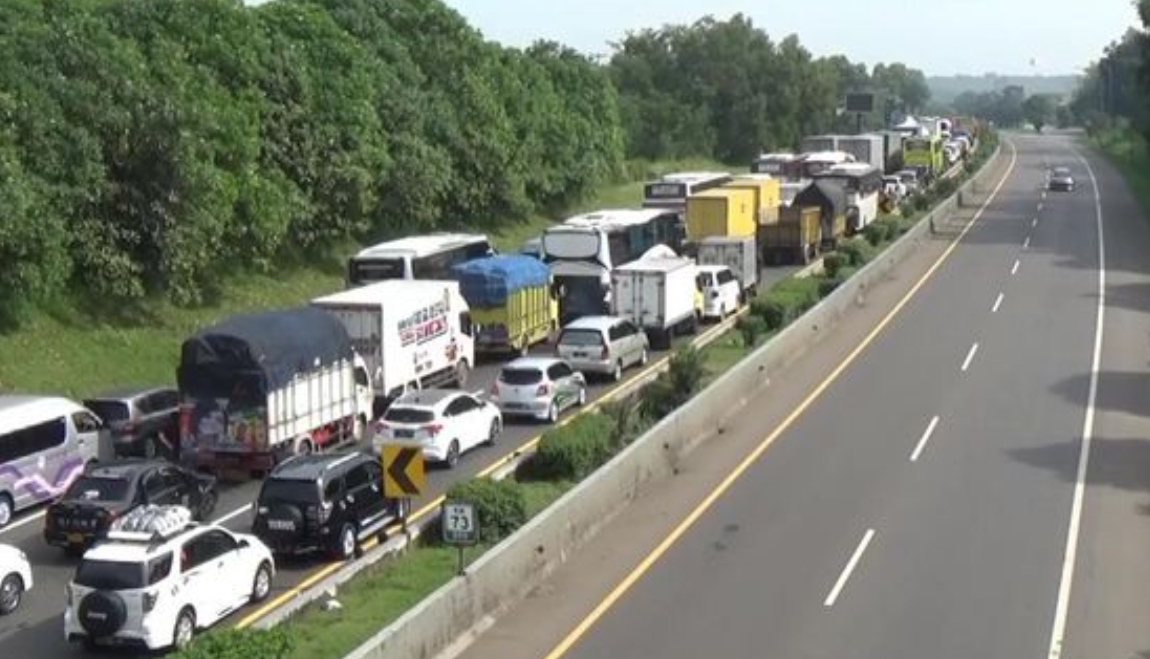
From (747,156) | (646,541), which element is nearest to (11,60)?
(646,541)

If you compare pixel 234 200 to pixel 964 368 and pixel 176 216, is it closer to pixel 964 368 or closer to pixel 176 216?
pixel 176 216

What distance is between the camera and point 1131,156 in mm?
124625

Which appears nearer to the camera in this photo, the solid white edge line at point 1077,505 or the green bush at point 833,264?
the solid white edge line at point 1077,505

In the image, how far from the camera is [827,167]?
245 feet

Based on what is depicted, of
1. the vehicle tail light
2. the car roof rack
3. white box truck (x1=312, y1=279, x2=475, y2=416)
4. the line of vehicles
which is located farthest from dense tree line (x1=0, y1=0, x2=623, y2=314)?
the vehicle tail light

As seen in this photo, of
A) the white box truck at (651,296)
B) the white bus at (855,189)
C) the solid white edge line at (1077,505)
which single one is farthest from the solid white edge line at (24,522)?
the white bus at (855,189)

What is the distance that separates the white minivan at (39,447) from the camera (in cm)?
2539

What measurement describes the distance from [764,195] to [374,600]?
40712 millimetres

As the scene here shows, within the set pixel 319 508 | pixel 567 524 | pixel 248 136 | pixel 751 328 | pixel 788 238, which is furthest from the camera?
pixel 788 238

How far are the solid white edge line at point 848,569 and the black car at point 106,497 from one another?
9253 millimetres

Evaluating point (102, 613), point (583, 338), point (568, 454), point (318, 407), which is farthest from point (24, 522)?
point (583, 338)

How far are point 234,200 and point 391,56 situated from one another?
15.8m

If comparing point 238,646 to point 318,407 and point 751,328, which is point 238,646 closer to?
point 318,407

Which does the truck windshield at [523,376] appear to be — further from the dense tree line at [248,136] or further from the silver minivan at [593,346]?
the dense tree line at [248,136]
